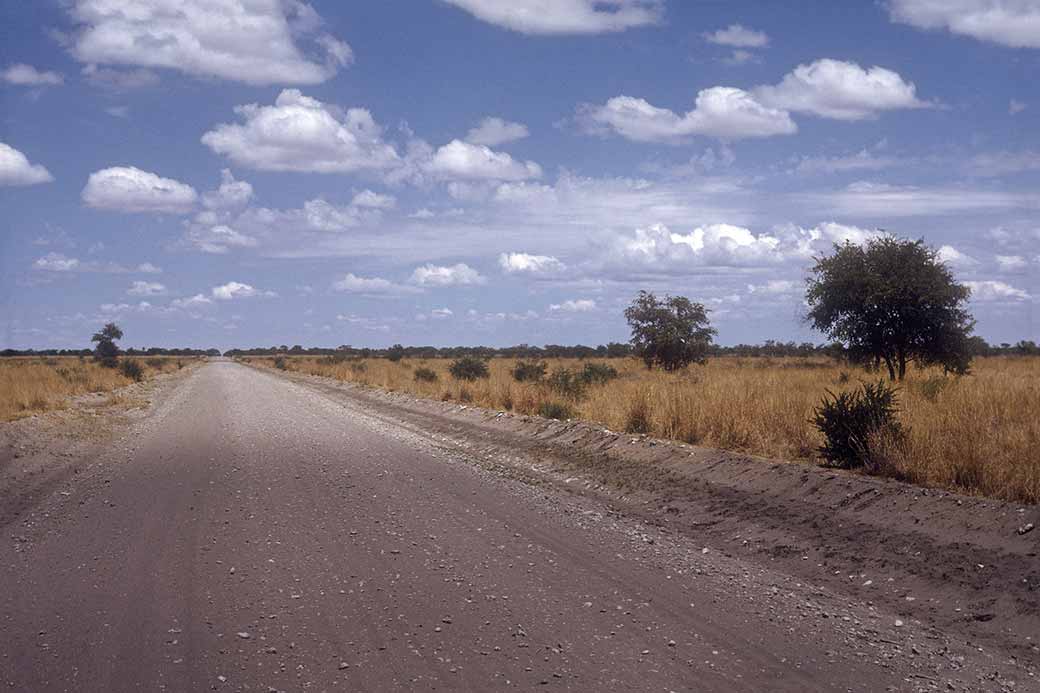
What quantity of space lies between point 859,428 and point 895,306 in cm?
2041

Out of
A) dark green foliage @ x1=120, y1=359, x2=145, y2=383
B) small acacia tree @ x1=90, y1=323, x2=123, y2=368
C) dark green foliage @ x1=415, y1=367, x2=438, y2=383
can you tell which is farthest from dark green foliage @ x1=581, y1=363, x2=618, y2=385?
small acacia tree @ x1=90, y1=323, x2=123, y2=368

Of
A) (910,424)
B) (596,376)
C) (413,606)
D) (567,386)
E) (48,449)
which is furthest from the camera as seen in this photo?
(596,376)

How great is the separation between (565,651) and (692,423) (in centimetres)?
1166

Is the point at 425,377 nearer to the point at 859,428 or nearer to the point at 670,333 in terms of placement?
the point at 670,333

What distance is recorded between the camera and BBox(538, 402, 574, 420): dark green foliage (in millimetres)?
23969

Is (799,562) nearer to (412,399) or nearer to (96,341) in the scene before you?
(412,399)

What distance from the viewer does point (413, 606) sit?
23.9ft

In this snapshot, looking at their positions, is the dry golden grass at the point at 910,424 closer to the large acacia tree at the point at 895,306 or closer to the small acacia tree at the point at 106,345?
the large acacia tree at the point at 895,306

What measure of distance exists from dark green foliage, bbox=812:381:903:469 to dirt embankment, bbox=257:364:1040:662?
568 mm

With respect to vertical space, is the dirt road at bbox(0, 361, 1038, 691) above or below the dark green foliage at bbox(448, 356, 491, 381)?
below

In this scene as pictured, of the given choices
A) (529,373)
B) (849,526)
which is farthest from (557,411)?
(529,373)

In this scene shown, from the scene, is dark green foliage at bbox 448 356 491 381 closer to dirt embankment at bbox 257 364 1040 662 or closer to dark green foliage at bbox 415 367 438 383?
dark green foliage at bbox 415 367 438 383

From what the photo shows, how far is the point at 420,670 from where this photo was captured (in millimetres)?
5914

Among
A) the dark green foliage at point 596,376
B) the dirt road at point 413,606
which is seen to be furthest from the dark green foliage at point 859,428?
the dark green foliage at point 596,376
